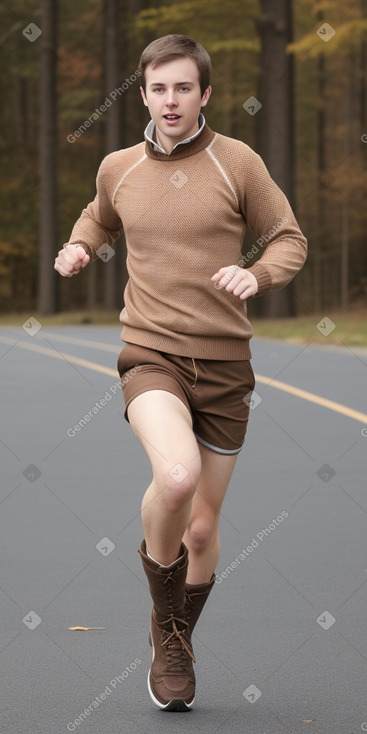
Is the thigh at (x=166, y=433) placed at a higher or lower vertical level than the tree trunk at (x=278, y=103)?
higher

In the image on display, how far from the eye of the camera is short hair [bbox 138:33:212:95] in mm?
4938

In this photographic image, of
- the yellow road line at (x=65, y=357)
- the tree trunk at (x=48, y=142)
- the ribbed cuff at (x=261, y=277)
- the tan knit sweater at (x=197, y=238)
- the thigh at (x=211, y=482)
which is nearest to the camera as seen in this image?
the ribbed cuff at (x=261, y=277)

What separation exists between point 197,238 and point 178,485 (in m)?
0.84

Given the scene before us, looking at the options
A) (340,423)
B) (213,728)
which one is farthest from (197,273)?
(340,423)

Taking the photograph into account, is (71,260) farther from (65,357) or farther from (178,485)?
(65,357)

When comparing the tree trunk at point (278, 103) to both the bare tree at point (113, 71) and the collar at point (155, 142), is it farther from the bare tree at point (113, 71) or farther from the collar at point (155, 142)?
the collar at point (155, 142)

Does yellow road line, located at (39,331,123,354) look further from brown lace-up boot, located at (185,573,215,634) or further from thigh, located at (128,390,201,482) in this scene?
thigh, located at (128,390,201,482)

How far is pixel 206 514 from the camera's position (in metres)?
5.19

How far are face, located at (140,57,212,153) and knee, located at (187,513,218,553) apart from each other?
1.32 metres

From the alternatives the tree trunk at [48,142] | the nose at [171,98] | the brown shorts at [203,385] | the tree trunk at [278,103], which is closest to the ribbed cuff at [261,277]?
the brown shorts at [203,385]

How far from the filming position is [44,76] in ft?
145

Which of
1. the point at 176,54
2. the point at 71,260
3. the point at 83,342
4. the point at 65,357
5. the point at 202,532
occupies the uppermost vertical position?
the point at 176,54

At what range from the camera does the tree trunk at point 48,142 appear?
43.5 meters

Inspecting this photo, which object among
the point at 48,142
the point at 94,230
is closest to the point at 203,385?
the point at 94,230
